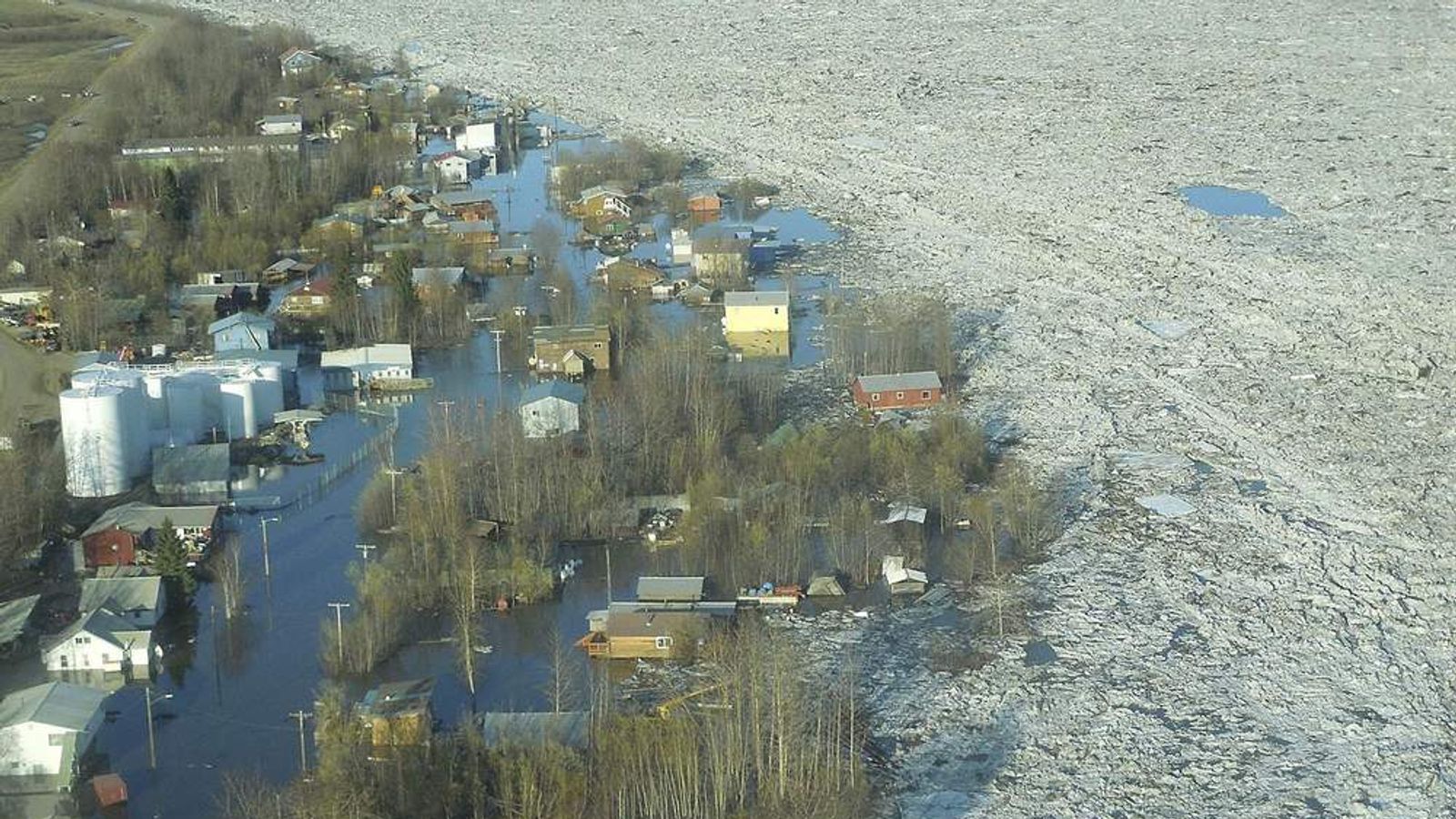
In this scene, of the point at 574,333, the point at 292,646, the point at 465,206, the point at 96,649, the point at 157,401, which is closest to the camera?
the point at 96,649

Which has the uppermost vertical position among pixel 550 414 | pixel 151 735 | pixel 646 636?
pixel 550 414

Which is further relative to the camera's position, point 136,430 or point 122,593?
point 136,430

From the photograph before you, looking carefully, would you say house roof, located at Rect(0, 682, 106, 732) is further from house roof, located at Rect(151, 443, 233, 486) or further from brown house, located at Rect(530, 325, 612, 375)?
brown house, located at Rect(530, 325, 612, 375)

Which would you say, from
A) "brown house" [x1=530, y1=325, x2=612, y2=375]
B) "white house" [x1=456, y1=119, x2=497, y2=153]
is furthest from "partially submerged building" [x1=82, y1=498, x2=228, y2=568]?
"white house" [x1=456, y1=119, x2=497, y2=153]

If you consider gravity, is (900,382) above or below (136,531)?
above

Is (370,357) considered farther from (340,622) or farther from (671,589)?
(671,589)

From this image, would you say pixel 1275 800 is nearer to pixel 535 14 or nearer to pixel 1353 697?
pixel 1353 697

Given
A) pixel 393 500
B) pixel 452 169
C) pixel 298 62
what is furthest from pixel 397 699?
pixel 298 62
